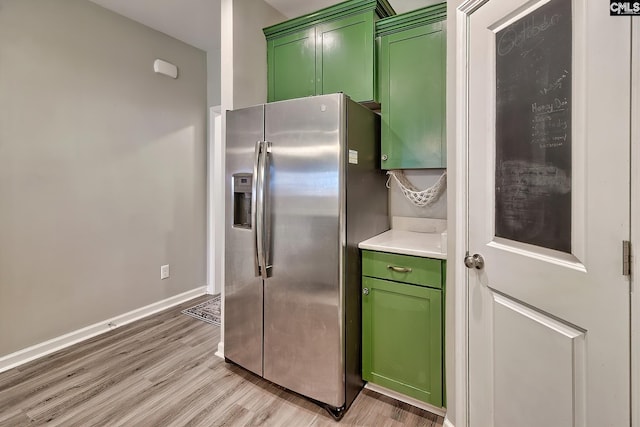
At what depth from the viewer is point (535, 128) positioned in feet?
3.42

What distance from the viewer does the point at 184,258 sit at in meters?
3.35

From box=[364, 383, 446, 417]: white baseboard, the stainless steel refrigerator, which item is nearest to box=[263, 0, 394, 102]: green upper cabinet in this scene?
the stainless steel refrigerator

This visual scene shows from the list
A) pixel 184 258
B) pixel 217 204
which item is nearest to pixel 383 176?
pixel 217 204

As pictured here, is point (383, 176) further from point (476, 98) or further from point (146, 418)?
point (146, 418)

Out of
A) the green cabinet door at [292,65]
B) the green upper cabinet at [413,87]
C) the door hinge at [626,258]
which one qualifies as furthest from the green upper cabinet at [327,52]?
the door hinge at [626,258]

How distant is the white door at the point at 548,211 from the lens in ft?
2.69

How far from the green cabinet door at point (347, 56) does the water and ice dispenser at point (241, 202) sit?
902 millimetres

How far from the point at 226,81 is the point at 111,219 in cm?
165

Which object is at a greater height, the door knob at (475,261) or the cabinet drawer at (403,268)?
the door knob at (475,261)

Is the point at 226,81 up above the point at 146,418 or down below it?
above

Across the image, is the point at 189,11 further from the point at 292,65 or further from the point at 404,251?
the point at 404,251

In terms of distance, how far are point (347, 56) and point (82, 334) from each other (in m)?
3.07

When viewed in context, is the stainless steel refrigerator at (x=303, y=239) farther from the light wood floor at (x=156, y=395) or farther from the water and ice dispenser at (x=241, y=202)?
the light wood floor at (x=156, y=395)

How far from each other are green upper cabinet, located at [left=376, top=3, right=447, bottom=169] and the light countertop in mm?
483
